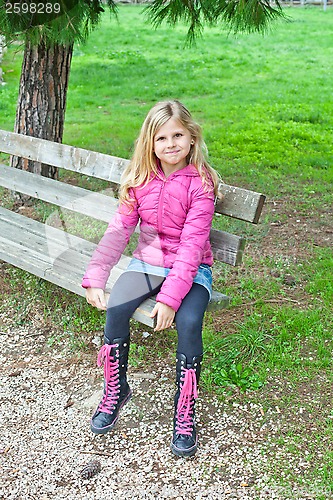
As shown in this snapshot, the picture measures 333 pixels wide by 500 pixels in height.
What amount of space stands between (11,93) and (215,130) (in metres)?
4.09

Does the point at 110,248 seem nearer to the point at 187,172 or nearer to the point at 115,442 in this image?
the point at 187,172

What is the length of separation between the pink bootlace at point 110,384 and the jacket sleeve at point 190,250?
397mm

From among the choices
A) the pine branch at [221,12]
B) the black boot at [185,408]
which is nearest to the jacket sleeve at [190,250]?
the black boot at [185,408]

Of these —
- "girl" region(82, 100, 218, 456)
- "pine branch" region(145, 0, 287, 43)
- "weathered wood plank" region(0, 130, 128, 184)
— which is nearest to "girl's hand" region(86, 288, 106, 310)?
"girl" region(82, 100, 218, 456)

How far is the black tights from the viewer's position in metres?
2.76

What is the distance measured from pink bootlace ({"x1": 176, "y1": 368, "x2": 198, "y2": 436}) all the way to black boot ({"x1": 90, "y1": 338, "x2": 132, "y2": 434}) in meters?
0.32

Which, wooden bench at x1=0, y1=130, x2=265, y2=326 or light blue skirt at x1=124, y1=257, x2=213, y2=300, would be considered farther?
wooden bench at x1=0, y1=130, x2=265, y2=326

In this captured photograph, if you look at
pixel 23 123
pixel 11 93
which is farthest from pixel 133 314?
pixel 11 93

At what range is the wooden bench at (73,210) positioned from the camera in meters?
3.10

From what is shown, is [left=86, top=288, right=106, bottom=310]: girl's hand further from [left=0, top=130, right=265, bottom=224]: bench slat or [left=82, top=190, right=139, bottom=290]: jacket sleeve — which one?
[left=0, top=130, right=265, bottom=224]: bench slat

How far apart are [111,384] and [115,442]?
0.26m

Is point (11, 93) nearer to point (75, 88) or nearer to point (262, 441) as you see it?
point (75, 88)

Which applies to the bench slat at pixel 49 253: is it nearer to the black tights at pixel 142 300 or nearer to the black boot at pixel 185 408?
the black tights at pixel 142 300
